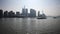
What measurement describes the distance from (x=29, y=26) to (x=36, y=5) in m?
0.58

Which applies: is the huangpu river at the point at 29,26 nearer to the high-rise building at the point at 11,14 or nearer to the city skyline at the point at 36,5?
the high-rise building at the point at 11,14

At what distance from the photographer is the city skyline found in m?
2.53

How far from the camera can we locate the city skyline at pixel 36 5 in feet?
8.30

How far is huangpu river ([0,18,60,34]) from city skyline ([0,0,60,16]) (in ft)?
0.75

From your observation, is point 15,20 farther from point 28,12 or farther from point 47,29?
point 47,29

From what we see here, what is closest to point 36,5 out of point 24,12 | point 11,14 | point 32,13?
point 32,13

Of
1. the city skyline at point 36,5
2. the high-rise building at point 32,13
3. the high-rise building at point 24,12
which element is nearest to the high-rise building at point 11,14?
the city skyline at point 36,5

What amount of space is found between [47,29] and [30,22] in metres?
0.47

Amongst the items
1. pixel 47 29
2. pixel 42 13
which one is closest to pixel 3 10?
pixel 42 13

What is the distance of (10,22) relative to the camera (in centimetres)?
251

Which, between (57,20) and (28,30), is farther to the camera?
(57,20)

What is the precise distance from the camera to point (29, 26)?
2.55 metres

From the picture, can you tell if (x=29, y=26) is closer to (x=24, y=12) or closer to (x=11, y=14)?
(x=24, y=12)

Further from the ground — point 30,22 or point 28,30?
point 30,22
